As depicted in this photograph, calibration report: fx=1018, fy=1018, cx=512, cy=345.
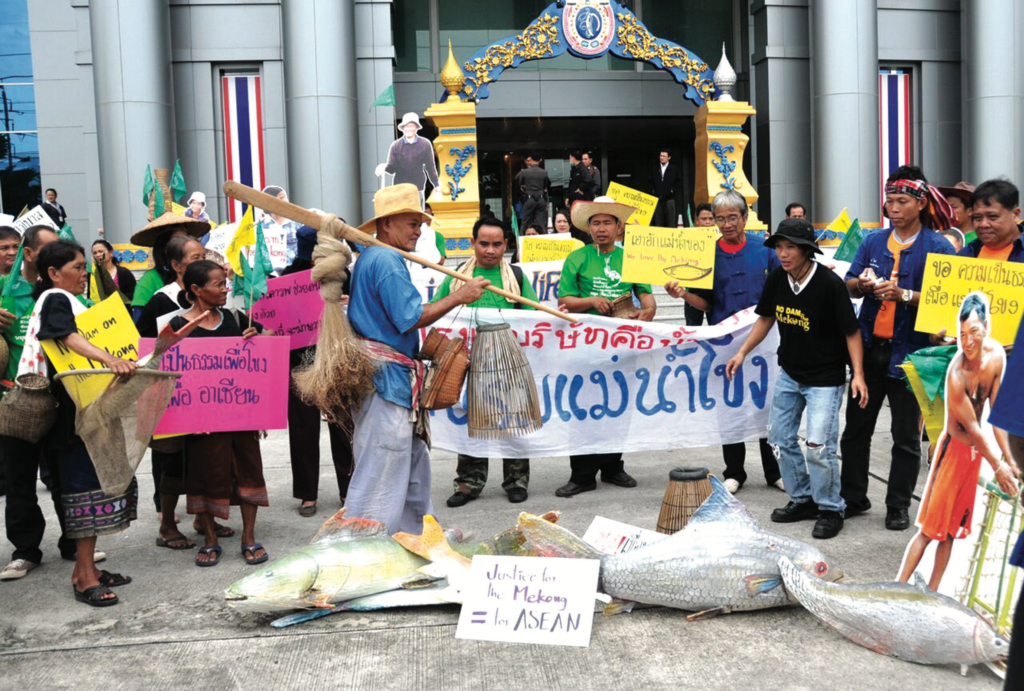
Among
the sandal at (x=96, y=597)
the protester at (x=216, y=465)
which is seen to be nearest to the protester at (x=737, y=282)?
the protester at (x=216, y=465)

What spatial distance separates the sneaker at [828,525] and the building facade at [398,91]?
10.0 m

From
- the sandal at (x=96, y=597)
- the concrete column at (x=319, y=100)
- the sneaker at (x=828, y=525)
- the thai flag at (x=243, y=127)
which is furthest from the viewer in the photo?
the thai flag at (x=243, y=127)

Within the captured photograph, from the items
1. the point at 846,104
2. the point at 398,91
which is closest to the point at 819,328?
the point at 846,104

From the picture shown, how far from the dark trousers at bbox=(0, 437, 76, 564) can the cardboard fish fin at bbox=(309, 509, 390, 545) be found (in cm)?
155

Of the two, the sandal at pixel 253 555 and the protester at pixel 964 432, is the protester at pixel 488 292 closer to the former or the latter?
the sandal at pixel 253 555

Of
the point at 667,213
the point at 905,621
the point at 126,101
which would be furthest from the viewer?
the point at 667,213

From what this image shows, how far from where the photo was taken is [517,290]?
657cm

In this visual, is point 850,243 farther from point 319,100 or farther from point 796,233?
point 319,100

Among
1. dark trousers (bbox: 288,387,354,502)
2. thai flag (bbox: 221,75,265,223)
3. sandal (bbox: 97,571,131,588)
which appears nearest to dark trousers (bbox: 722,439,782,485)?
dark trousers (bbox: 288,387,354,502)

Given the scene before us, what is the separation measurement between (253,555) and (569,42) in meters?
12.4

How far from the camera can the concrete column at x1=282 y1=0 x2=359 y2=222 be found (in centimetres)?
1524

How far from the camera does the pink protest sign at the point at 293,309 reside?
6.33 metres

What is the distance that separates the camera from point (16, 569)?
5395mm

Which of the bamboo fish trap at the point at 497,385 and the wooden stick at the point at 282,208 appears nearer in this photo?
the wooden stick at the point at 282,208
